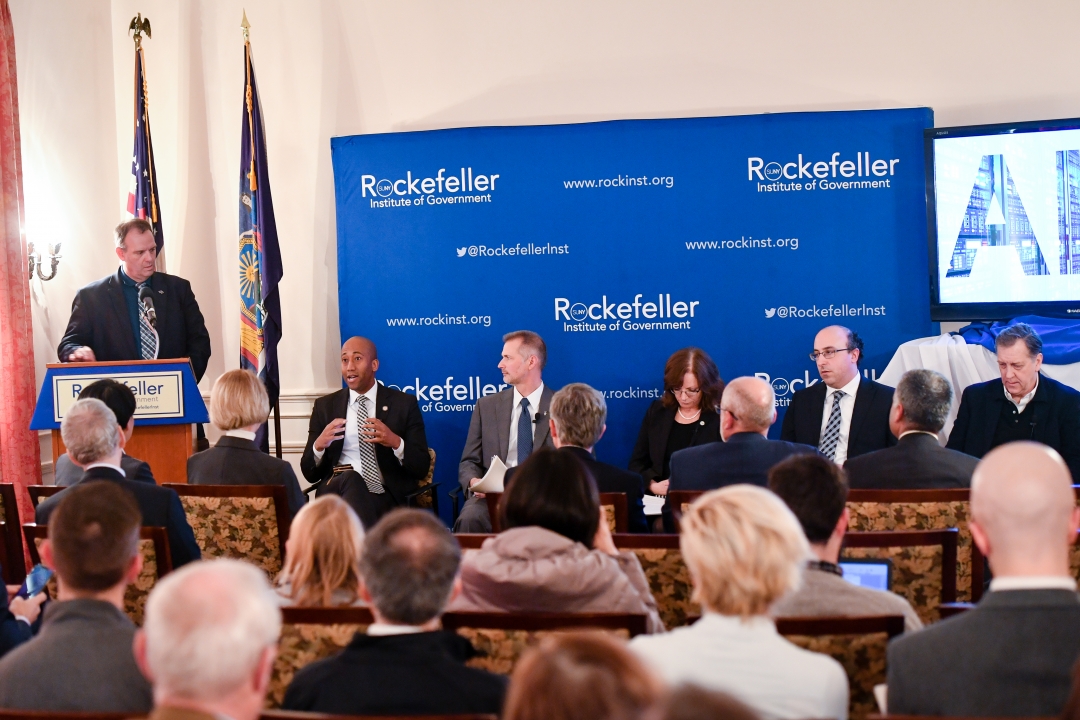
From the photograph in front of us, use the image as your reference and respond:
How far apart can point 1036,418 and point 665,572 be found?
103 inches

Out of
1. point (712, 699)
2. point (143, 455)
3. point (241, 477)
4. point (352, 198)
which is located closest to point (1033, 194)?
point (352, 198)

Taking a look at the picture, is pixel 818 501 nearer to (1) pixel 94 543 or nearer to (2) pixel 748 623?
(2) pixel 748 623

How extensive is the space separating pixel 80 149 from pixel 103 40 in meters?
0.79

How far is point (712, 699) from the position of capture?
36.7 inches

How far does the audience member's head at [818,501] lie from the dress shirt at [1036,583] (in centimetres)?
64

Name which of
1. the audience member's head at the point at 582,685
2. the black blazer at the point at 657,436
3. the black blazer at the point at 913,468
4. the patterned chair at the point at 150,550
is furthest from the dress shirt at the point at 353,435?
the audience member's head at the point at 582,685

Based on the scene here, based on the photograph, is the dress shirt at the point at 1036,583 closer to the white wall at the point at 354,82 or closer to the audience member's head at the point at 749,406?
the audience member's head at the point at 749,406

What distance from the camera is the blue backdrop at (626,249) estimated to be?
5773 mm

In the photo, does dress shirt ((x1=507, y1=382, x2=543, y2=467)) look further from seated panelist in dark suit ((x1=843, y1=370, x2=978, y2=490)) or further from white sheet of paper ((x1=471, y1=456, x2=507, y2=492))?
seated panelist in dark suit ((x1=843, y1=370, x2=978, y2=490))

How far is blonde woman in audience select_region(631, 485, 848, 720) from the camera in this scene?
1792 millimetres

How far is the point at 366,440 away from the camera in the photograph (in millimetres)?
5555

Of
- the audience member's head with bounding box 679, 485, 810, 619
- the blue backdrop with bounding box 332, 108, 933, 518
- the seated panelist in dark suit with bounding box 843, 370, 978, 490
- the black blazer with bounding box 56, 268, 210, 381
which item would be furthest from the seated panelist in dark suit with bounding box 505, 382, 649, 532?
the black blazer with bounding box 56, 268, 210, 381

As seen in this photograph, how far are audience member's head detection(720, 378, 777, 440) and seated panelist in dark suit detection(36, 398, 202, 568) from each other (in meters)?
1.90

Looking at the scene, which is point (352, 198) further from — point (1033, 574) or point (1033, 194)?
point (1033, 574)
